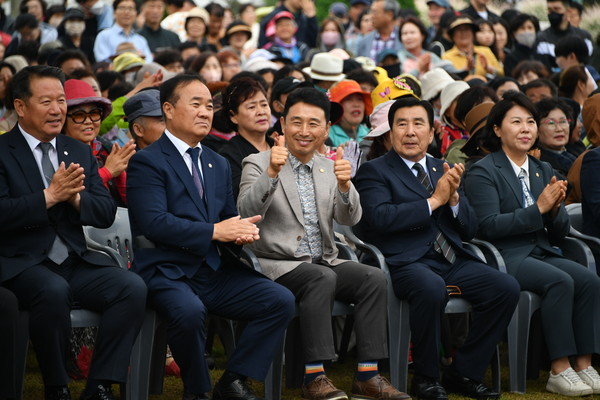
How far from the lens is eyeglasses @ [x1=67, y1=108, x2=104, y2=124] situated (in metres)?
6.40

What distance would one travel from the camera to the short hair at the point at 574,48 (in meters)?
11.1

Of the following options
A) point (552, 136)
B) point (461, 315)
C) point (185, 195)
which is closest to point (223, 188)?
point (185, 195)

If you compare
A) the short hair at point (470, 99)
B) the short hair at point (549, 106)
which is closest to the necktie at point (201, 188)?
the short hair at point (470, 99)

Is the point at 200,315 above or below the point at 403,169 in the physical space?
below

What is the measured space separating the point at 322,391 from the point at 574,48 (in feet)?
23.0

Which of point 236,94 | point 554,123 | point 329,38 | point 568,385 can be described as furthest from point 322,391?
point 329,38

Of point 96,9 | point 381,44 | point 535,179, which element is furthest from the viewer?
point 381,44

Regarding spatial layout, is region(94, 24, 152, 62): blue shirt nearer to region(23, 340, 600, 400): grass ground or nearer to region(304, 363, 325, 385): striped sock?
region(23, 340, 600, 400): grass ground

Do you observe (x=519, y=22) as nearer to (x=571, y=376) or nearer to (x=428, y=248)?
(x=428, y=248)

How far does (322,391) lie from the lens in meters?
5.49

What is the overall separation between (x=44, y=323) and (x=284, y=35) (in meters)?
9.09

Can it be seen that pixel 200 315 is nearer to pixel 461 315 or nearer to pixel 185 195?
pixel 185 195

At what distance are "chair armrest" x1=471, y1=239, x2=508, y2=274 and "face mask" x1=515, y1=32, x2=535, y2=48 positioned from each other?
6.83 metres

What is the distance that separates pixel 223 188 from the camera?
227 inches
